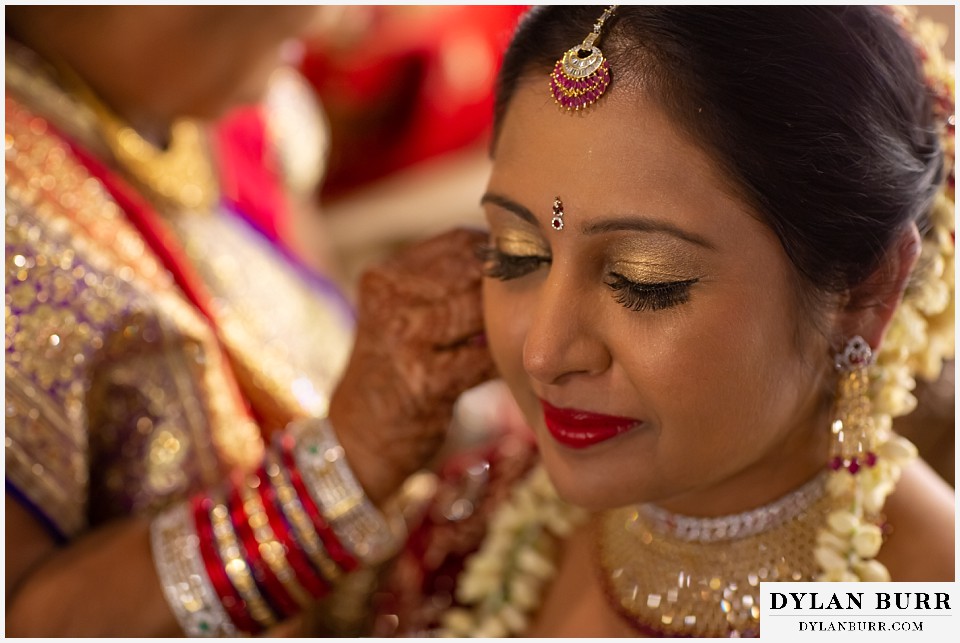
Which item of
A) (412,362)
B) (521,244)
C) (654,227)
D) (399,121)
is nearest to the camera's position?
(654,227)

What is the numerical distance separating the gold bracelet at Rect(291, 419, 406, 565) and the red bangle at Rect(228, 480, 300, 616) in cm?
8

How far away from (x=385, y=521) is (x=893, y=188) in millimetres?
597

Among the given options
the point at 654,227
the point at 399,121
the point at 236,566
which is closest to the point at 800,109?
the point at 654,227

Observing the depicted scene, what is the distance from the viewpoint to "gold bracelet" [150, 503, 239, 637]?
42.3 inches

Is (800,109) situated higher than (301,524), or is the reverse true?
(800,109)

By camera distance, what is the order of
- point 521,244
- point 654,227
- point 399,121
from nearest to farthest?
point 654,227, point 521,244, point 399,121

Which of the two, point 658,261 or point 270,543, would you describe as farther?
point 270,543

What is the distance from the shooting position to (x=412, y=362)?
41.9 inches

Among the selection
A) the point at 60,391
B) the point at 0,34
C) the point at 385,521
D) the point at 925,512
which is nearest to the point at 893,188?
the point at 925,512

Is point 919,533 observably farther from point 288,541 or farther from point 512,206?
point 288,541

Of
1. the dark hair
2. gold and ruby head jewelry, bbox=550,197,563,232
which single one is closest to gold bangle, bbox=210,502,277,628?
gold and ruby head jewelry, bbox=550,197,563,232

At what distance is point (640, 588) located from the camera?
0.97 m

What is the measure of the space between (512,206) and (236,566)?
0.49 meters

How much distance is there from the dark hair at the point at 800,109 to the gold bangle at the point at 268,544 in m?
0.58
